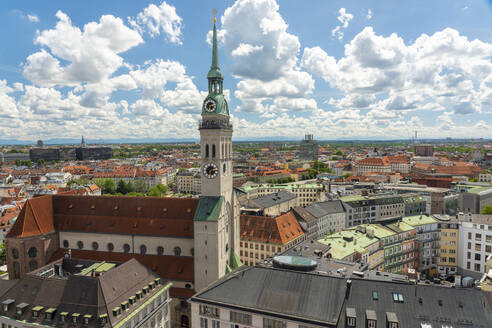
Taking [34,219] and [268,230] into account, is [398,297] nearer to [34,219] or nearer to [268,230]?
[268,230]

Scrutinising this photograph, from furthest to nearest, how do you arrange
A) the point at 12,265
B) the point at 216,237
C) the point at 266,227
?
the point at 266,227
the point at 12,265
the point at 216,237

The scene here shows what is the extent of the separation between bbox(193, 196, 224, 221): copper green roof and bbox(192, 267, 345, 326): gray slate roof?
14488 mm

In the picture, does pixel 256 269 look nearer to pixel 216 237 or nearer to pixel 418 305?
pixel 216 237

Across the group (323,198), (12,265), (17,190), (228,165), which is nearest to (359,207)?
(323,198)

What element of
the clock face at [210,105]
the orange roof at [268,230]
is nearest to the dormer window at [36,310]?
the clock face at [210,105]

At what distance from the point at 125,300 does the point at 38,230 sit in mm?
28713

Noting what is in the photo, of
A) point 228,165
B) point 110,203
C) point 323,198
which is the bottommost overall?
point 323,198

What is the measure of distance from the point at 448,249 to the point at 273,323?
72.5m

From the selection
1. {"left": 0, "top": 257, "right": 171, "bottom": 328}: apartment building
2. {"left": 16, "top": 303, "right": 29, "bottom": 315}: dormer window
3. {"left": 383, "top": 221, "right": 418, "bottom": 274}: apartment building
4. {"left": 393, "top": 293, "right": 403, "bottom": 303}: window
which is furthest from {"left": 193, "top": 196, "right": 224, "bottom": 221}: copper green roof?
{"left": 383, "top": 221, "right": 418, "bottom": 274}: apartment building

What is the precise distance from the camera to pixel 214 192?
5834cm

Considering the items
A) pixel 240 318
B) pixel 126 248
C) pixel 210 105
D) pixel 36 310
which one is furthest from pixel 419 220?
pixel 36 310

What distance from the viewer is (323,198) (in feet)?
460

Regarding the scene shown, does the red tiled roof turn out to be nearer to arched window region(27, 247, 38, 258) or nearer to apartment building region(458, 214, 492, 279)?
arched window region(27, 247, 38, 258)

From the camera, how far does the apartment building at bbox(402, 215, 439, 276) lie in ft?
297
